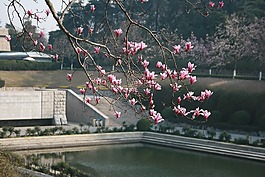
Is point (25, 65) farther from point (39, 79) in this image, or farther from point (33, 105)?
point (33, 105)

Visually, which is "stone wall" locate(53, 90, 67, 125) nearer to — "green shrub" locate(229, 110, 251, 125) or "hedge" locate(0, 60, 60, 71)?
"green shrub" locate(229, 110, 251, 125)

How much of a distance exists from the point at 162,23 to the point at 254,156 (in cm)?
2343

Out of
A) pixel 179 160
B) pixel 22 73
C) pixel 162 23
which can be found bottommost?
pixel 179 160

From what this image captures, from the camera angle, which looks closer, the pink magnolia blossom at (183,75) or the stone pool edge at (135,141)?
the pink magnolia blossom at (183,75)

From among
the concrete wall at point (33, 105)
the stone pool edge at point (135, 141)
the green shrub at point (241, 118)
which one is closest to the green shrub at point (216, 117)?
the green shrub at point (241, 118)

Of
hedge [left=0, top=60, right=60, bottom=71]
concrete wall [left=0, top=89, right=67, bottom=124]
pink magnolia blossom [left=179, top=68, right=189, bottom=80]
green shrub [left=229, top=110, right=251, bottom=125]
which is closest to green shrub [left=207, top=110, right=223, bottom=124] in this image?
green shrub [left=229, top=110, right=251, bottom=125]

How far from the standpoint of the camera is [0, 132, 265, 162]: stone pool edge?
676 inches

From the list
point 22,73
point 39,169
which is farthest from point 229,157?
point 22,73

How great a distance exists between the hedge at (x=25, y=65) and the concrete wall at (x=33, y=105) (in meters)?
12.7

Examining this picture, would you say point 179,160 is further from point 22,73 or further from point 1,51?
point 1,51

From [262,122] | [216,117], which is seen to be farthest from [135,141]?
[262,122]

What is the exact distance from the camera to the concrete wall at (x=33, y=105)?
22.9 m

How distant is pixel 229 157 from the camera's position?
17.3 meters

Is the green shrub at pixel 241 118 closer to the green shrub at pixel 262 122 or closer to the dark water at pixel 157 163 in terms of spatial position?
the green shrub at pixel 262 122
